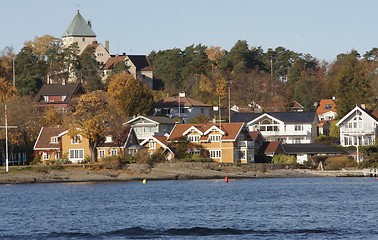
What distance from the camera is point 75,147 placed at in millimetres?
98312

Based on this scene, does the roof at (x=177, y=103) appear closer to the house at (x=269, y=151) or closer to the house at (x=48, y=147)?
the house at (x=269, y=151)

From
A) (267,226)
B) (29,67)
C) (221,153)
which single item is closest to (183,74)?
(29,67)

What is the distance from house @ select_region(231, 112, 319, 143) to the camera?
371ft

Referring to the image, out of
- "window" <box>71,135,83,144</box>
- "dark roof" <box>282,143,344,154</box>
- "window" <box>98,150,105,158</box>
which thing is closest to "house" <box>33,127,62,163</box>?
"window" <box>71,135,83,144</box>

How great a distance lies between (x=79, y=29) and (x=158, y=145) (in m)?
72.7

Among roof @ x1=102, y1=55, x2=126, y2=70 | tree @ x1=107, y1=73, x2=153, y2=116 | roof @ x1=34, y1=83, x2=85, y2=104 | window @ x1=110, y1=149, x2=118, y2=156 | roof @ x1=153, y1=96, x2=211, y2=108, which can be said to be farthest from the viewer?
roof @ x1=102, y1=55, x2=126, y2=70

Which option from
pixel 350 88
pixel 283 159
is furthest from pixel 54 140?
pixel 350 88

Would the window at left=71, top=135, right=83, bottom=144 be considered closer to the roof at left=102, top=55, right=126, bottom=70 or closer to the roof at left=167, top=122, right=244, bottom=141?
the roof at left=167, top=122, right=244, bottom=141

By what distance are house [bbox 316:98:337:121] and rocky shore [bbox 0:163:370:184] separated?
34798 mm

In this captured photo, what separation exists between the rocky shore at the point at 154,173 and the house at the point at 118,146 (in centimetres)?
492

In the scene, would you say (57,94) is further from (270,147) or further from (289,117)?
(270,147)

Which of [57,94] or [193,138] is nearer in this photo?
[193,138]

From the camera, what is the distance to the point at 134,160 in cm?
9394

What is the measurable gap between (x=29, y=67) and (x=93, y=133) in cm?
4934
